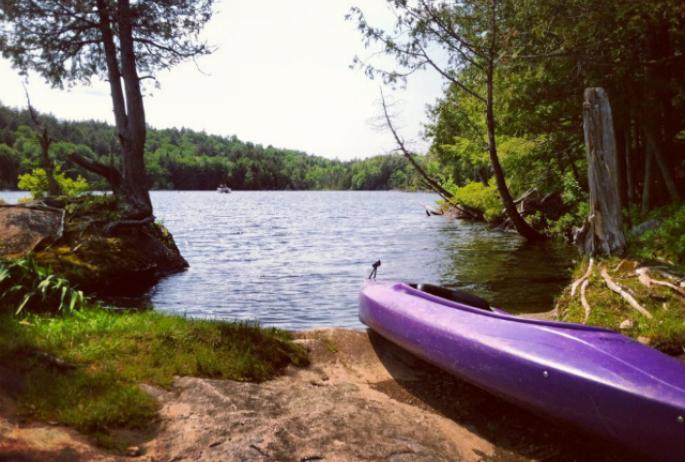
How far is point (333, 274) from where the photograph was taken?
14.7m

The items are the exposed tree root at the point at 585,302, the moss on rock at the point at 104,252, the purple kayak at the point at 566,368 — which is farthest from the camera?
the moss on rock at the point at 104,252

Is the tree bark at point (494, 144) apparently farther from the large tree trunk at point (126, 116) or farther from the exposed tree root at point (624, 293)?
the large tree trunk at point (126, 116)

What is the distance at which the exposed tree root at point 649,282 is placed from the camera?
7.23m

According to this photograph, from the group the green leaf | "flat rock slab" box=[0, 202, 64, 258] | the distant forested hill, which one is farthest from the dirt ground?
the distant forested hill

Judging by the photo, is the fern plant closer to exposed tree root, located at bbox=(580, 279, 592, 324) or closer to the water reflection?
exposed tree root, located at bbox=(580, 279, 592, 324)

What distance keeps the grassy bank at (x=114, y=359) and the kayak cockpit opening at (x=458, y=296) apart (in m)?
1.82

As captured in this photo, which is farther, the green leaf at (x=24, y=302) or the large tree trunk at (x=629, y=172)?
the large tree trunk at (x=629, y=172)

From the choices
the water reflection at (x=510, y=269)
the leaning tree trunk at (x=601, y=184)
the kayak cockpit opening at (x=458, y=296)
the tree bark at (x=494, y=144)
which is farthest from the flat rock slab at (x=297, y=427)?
the tree bark at (x=494, y=144)

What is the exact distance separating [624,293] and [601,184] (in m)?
2.33

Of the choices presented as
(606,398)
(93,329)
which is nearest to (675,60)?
(606,398)

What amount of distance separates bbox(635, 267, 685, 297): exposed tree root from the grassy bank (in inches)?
207

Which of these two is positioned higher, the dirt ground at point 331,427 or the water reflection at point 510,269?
the dirt ground at point 331,427

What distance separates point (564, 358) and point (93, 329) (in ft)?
14.6

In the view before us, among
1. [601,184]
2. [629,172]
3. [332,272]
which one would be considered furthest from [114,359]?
[629,172]
